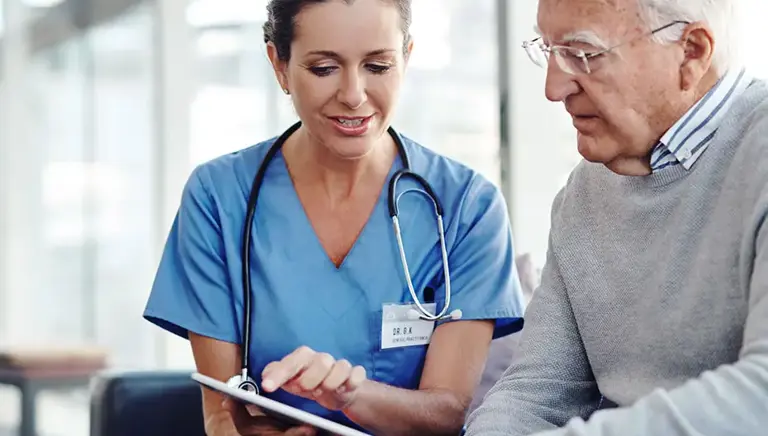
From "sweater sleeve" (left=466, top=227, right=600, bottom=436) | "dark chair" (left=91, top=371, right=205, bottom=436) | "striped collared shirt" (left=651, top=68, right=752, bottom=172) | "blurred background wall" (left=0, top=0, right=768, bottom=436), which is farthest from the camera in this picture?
"blurred background wall" (left=0, top=0, right=768, bottom=436)

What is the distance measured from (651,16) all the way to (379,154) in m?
0.65

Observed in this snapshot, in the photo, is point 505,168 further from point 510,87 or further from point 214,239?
point 214,239

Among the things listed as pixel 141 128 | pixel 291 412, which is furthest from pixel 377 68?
pixel 141 128

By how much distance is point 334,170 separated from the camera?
1.70 metres

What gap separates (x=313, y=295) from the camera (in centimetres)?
163

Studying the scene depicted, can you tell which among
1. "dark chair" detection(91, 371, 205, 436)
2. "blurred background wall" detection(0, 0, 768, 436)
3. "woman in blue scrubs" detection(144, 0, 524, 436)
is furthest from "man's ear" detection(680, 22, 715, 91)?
"blurred background wall" detection(0, 0, 768, 436)

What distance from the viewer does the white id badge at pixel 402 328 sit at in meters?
1.60

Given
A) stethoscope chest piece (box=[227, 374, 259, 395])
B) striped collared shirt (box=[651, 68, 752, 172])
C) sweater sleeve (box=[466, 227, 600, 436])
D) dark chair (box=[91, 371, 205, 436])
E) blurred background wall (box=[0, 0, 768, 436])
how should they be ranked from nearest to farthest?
striped collared shirt (box=[651, 68, 752, 172]), sweater sleeve (box=[466, 227, 600, 436]), stethoscope chest piece (box=[227, 374, 259, 395]), dark chair (box=[91, 371, 205, 436]), blurred background wall (box=[0, 0, 768, 436])

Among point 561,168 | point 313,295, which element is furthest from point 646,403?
point 561,168

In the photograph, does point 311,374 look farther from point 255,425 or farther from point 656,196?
point 656,196

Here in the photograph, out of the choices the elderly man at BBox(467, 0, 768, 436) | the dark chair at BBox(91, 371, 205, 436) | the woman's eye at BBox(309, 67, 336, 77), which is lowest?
the dark chair at BBox(91, 371, 205, 436)

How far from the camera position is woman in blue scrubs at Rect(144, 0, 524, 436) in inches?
61.6

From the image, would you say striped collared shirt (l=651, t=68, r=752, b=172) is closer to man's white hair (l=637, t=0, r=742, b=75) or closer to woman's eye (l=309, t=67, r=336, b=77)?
man's white hair (l=637, t=0, r=742, b=75)

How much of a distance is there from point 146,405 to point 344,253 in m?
0.61
